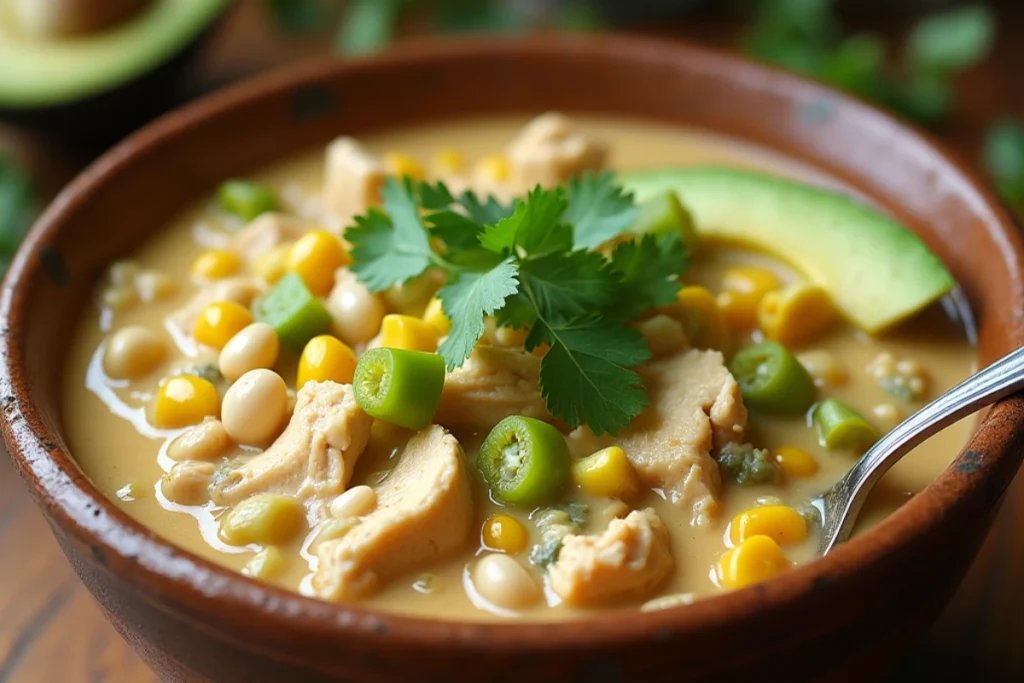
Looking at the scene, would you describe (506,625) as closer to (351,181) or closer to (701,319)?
(701,319)

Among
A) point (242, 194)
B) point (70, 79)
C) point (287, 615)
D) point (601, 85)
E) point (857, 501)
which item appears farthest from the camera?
point (70, 79)

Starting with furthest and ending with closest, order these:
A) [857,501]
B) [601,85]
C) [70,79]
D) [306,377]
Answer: [70,79], [601,85], [306,377], [857,501]

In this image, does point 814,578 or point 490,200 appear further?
point 490,200

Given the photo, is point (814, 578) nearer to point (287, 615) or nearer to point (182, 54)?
point (287, 615)

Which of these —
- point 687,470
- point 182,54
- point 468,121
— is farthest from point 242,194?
point 687,470

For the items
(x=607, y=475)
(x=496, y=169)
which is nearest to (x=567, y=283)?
(x=607, y=475)

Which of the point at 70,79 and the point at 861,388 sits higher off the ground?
the point at 70,79

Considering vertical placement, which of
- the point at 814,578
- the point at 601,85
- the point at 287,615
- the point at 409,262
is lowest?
the point at 287,615
